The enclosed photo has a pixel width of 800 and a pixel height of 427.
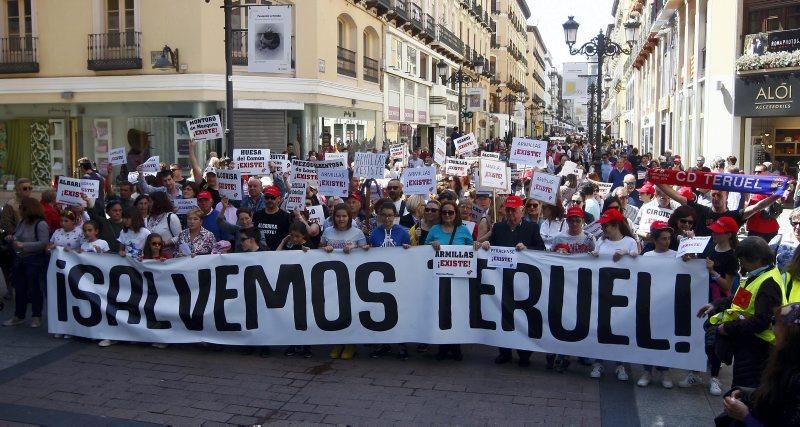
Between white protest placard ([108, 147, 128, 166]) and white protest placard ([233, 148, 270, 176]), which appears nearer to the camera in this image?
white protest placard ([233, 148, 270, 176])

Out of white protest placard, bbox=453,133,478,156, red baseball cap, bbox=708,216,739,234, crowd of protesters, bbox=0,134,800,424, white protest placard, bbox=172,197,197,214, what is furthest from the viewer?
white protest placard, bbox=453,133,478,156

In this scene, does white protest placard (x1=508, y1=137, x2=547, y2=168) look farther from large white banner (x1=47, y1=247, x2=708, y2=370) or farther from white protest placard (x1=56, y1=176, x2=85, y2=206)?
white protest placard (x1=56, y1=176, x2=85, y2=206)

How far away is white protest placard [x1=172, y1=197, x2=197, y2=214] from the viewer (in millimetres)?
10195

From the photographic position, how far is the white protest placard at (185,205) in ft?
33.4

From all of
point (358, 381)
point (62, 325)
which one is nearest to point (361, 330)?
point (358, 381)

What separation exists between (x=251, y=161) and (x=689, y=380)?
794 centimetres

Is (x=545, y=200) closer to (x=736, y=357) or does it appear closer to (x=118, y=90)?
(x=736, y=357)

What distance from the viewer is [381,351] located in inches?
319

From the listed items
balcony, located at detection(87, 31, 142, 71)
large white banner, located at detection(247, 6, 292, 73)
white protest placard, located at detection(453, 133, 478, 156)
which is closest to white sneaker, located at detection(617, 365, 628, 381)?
white protest placard, located at detection(453, 133, 478, 156)

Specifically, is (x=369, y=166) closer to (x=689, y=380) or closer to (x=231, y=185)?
(x=231, y=185)

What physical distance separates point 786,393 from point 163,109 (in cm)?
2338

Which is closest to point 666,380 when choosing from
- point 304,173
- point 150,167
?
point 304,173

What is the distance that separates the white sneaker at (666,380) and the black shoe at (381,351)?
269 cm

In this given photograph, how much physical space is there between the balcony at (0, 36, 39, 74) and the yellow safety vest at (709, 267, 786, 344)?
25438 mm
